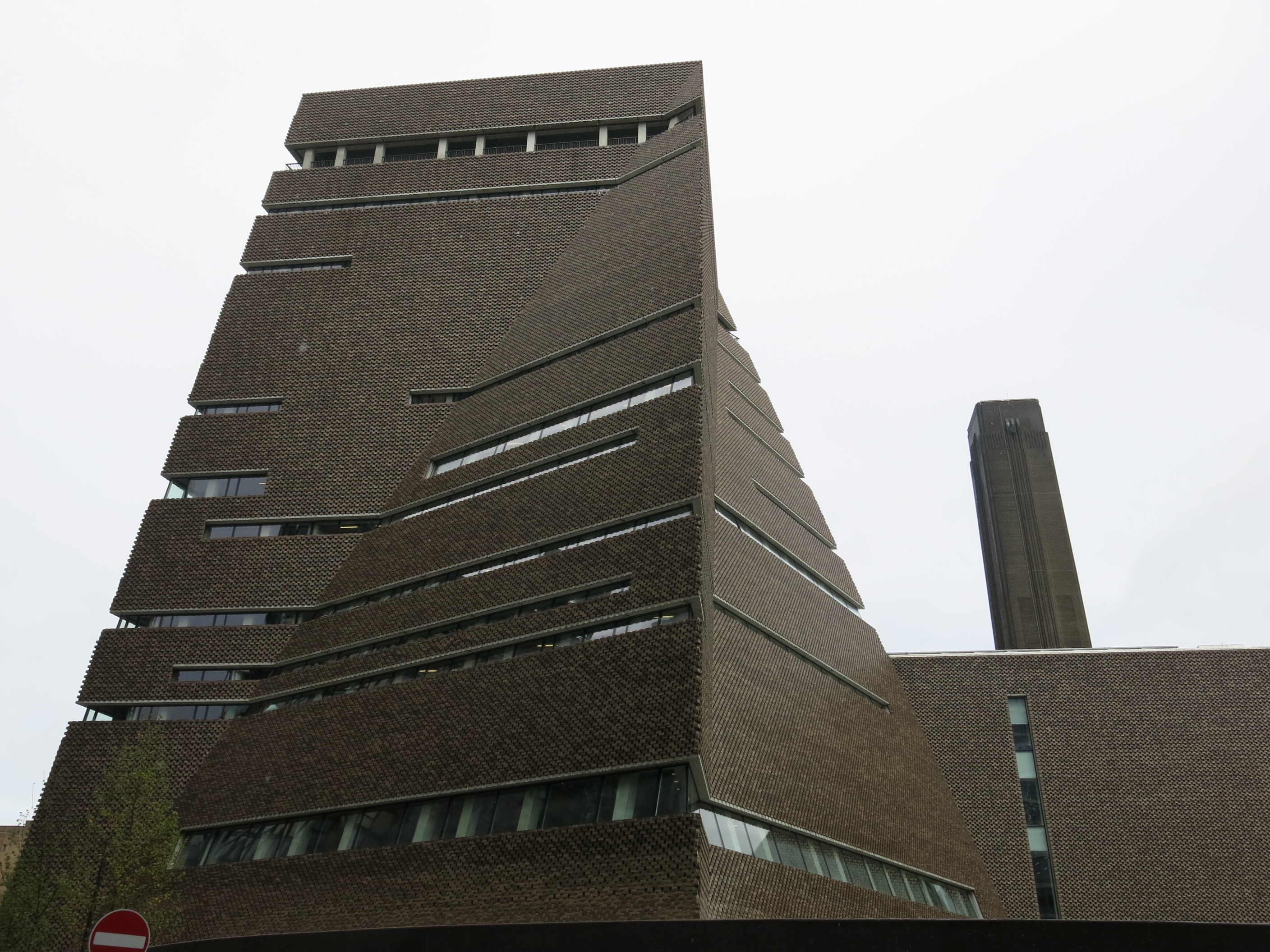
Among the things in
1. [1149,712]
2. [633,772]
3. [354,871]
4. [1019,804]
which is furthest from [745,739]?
[1149,712]

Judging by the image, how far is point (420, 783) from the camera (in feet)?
87.6

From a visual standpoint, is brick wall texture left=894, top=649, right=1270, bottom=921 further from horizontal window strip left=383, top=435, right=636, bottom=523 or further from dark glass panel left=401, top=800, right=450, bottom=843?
dark glass panel left=401, top=800, right=450, bottom=843

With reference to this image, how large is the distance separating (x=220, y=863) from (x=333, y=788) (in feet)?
16.1

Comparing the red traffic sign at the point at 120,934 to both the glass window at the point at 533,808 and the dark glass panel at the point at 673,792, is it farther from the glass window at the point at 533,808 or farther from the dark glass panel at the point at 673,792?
the glass window at the point at 533,808

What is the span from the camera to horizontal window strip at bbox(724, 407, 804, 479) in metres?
36.8

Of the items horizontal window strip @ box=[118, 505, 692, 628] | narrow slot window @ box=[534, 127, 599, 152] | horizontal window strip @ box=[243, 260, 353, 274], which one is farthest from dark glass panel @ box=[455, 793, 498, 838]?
narrow slot window @ box=[534, 127, 599, 152]

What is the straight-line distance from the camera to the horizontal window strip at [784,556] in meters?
30.5

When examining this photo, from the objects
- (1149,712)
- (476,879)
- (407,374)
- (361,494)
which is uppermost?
(407,374)

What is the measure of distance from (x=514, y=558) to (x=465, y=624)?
2420 millimetres

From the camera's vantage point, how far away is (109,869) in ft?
93.5

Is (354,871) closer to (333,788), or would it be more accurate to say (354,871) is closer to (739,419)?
(333,788)

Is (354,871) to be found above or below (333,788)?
below

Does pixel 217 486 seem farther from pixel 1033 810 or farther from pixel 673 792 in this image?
pixel 1033 810

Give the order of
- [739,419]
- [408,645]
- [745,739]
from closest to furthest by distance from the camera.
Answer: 1. [745,739]
2. [408,645]
3. [739,419]
